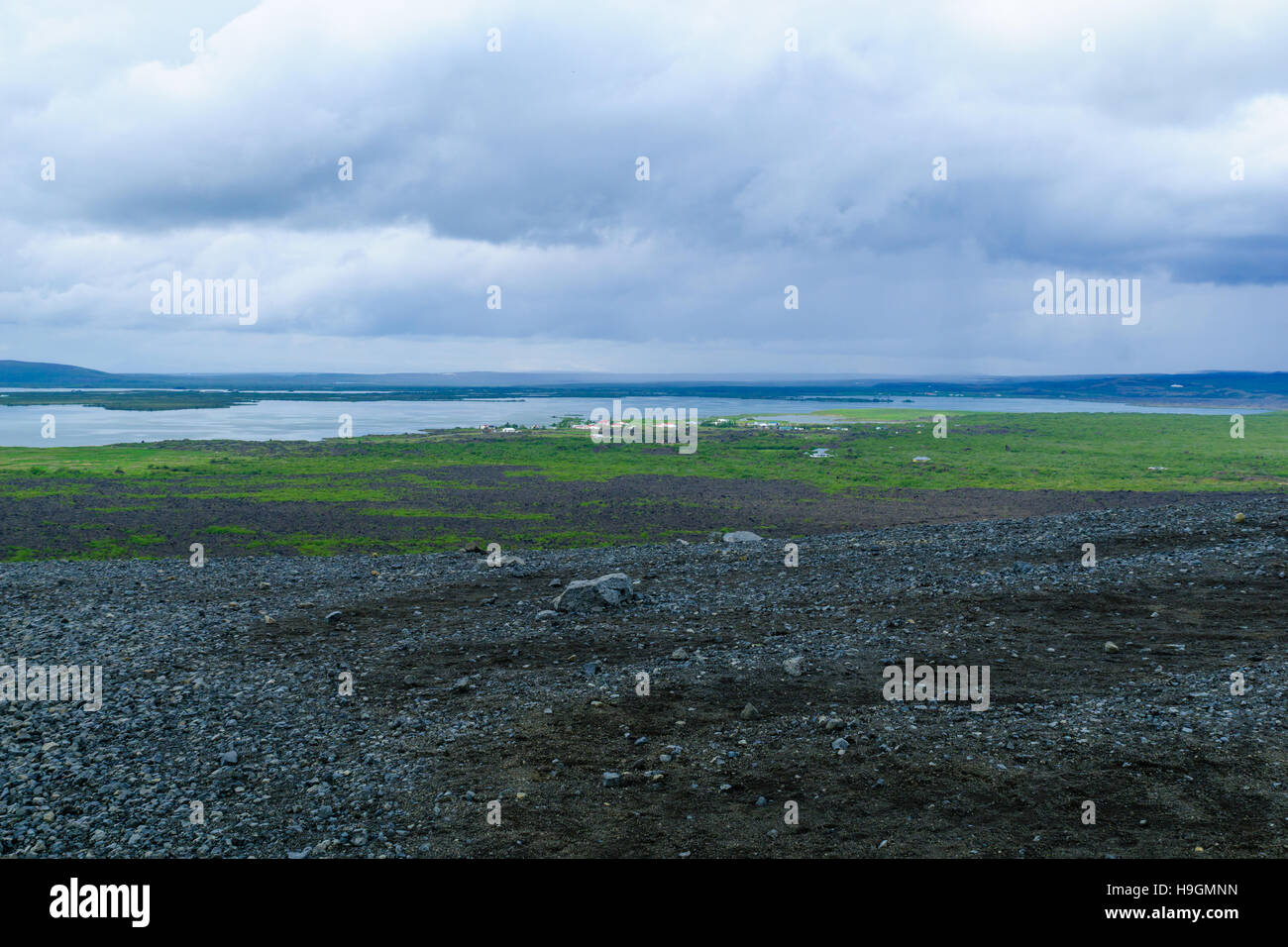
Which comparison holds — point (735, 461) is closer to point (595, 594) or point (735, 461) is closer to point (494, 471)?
point (494, 471)

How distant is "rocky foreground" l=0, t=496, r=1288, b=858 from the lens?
962 cm

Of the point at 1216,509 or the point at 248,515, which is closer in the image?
the point at 1216,509

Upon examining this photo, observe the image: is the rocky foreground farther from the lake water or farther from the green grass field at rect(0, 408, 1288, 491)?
the lake water

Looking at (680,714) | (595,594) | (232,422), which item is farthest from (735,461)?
(232,422)

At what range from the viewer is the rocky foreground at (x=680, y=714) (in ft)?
31.6

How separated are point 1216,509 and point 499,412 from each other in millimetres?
145595

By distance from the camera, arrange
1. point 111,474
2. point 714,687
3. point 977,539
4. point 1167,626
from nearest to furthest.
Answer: point 714,687
point 1167,626
point 977,539
point 111,474

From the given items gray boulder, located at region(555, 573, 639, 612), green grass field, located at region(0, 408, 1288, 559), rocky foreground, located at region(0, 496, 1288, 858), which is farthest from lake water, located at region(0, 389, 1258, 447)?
gray boulder, located at region(555, 573, 639, 612)

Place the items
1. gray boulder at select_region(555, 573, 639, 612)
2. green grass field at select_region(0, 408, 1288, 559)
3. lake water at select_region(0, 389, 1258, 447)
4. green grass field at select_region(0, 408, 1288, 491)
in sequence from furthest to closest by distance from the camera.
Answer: lake water at select_region(0, 389, 1258, 447) < green grass field at select_region(0, 408, 1288, 491) < green grass field at select_region(0, 408, 1288, 559) < gray boulder at select_region(555, 573, 639, 612)

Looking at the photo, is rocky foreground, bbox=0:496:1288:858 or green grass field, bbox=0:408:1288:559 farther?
green grass field, bbox=0:408:1288:559

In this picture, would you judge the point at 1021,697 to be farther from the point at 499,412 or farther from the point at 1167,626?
the point at 499,412
